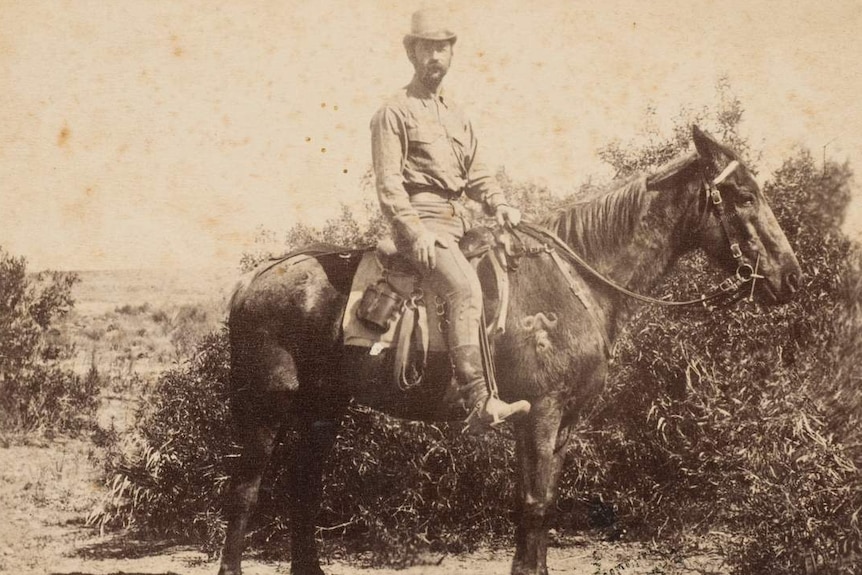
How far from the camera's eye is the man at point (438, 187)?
15.2 ft

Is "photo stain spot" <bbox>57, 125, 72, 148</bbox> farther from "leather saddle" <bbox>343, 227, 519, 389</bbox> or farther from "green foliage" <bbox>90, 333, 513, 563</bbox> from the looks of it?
"leather saddle" <bbox>343, 227, 519, 389</bbox>

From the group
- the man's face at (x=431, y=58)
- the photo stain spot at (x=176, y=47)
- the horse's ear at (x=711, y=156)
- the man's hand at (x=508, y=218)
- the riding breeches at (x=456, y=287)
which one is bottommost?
the riding breeches at (x=456, y=287)

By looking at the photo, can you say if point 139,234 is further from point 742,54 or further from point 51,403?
point 742,54

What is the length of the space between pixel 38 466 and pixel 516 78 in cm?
527

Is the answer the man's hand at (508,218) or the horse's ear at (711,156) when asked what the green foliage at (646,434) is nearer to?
the horse's ear at (711,156)

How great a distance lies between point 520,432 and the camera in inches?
189

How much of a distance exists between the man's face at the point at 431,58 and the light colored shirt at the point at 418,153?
9 cm

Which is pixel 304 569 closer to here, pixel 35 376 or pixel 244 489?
pixel 244 489

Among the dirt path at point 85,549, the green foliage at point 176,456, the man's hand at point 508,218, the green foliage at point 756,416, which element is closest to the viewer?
the man's hand at point 508,218

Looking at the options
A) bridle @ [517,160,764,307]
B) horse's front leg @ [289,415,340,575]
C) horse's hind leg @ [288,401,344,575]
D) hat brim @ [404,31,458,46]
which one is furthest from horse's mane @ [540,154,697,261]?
horse's front leg @ [289,415,340,575]

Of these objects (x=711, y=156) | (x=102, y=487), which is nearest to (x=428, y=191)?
(x=711, y=156)

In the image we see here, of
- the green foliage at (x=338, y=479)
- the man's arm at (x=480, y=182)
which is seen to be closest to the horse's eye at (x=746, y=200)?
the man's arm at (x=480, y=182)

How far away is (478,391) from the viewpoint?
181 inches

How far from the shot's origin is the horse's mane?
4.93m
